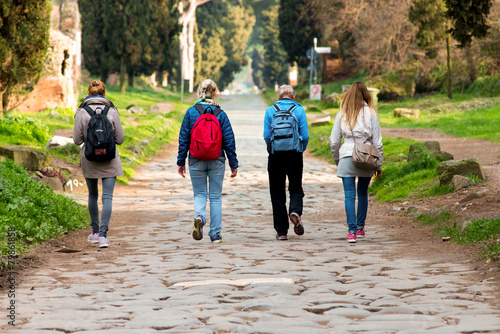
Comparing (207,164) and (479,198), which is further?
(479,198)

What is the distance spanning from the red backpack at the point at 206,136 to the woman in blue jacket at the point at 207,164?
0.08 metres

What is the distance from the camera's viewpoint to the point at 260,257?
22.9ft

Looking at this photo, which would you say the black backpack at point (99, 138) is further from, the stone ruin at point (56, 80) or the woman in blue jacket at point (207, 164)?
the stone ruin at point (56, 80)

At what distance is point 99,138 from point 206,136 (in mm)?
1170

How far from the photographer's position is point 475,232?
24.7ft

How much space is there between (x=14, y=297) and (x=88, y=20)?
129 ft

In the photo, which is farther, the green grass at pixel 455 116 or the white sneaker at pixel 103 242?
the green grass at pixel 455 116

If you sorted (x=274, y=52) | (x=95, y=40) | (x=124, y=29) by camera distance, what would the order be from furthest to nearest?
1. (x=274, y=52)
2. (x=95, y=40)
3. (x=124, y=29)

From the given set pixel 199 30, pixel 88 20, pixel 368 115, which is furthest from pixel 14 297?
pixel 199 30

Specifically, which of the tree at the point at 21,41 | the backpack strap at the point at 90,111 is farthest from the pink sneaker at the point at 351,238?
the tree at the point at 21,41

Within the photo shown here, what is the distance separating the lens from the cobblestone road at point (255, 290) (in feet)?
14.6

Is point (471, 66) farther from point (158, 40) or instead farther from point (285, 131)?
point (285, 131)

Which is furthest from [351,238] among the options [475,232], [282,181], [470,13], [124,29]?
[124,29]

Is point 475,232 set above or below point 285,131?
below
